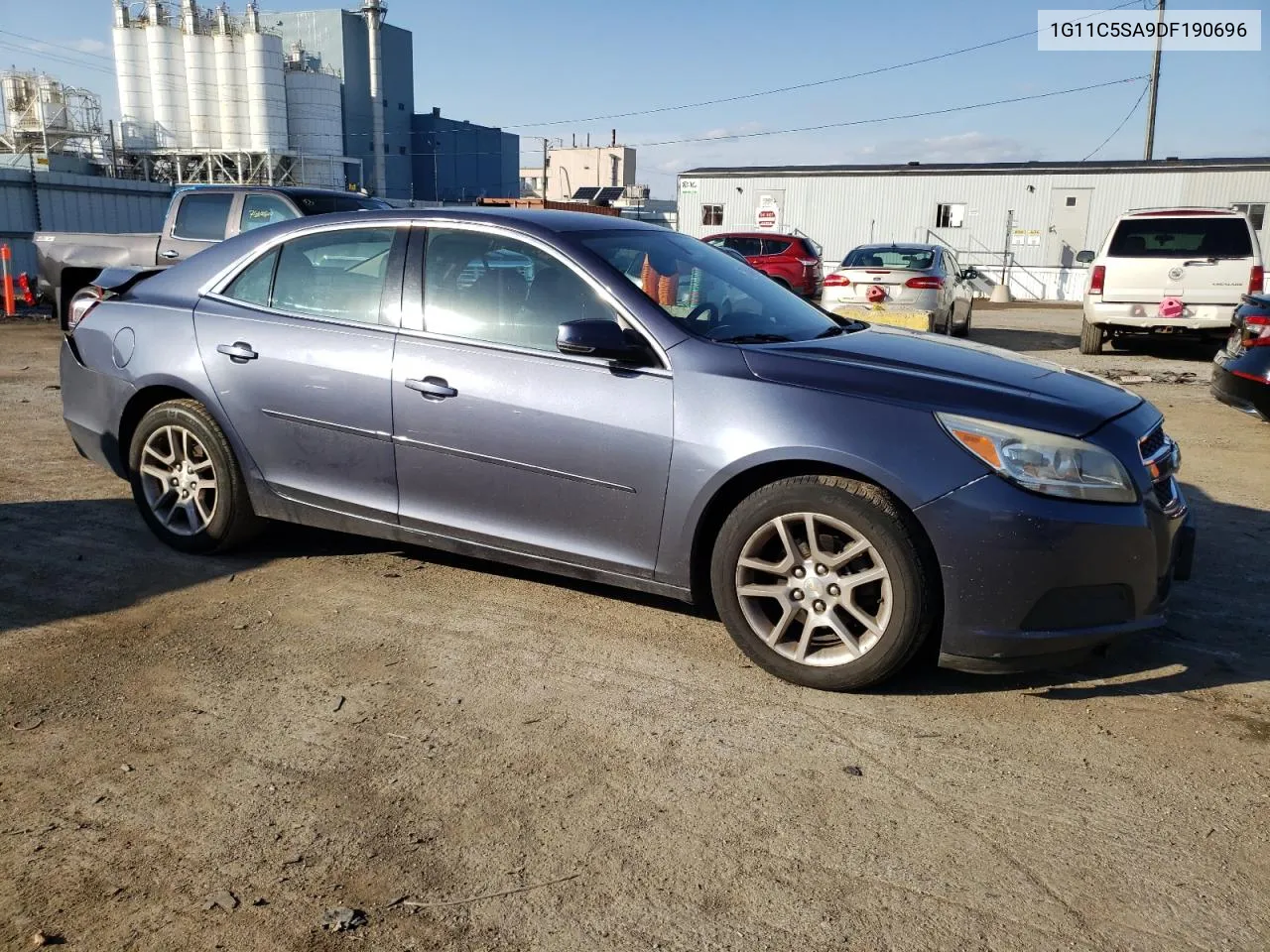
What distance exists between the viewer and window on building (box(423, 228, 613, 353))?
154 inches

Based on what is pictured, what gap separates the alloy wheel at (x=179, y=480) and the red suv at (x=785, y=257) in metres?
14.8

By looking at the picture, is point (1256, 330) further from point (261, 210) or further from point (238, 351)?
point (261, 210)

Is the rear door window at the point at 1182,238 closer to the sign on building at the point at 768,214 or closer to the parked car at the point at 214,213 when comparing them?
the parked car at the point at 214,213

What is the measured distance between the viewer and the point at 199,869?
246 centimetres

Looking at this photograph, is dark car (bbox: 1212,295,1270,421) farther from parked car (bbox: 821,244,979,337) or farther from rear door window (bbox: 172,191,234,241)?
rear door window (bbox: 172,191,234,241)

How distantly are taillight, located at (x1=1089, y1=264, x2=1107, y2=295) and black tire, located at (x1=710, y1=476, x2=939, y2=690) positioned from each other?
11.3m

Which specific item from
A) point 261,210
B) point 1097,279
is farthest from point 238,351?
point 1097,279

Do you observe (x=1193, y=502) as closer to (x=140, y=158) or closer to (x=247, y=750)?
(x=247, y=750)

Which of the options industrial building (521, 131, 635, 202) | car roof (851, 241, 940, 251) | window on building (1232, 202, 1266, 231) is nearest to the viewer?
car roof (851, 241, 940, 251)

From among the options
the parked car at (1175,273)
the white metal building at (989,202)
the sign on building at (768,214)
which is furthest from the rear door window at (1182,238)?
the sign on building at (768,214)

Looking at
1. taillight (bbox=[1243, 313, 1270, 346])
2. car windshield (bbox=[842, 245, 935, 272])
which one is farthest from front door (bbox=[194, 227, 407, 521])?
car windshield (bbox=[842, 245, 935, 272])

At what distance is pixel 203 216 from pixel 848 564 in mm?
9563

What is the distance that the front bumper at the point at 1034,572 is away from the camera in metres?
3.16

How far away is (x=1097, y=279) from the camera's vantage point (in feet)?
43.2
